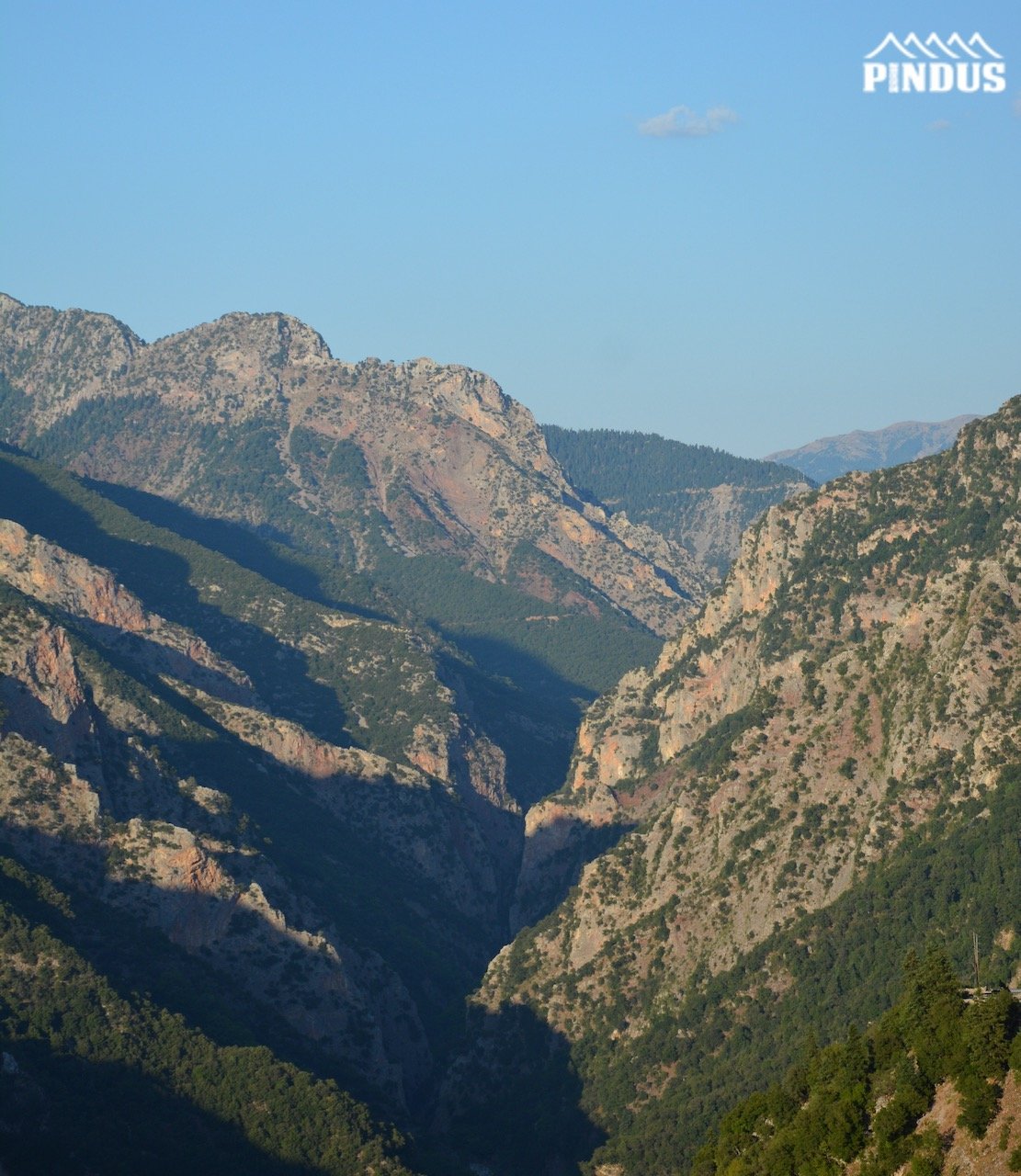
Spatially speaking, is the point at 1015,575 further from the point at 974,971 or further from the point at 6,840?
the point at 6,840

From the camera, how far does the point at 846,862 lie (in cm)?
18962

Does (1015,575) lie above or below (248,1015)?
above

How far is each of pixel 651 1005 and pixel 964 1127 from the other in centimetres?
8305

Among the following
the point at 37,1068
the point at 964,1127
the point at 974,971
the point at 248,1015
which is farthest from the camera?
the point at 248,1015

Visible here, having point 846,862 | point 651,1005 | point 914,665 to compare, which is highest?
point 914,665

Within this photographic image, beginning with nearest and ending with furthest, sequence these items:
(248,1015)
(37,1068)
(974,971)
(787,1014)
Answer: (974,971) → (37,1068) → (787,1014) → (248,1015)

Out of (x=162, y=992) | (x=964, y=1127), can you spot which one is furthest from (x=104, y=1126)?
(x=964, y=1127)

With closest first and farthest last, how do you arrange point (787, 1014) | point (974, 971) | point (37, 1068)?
point (974, 971) → point (37, 1068) → point (787, 1014)

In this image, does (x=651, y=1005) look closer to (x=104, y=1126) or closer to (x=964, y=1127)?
(x=104, y=1126)

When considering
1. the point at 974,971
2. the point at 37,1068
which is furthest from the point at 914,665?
the point at 37,1068

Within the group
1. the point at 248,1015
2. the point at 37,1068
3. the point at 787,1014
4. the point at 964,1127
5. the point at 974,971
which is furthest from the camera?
the point at 248,1015

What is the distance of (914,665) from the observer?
19700 centimetres

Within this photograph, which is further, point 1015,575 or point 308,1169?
point 1015,575

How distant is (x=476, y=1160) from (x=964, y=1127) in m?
78.9
